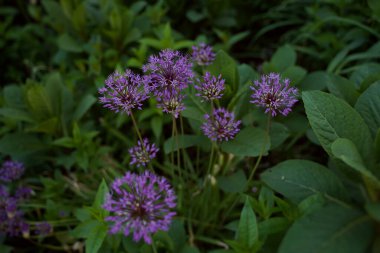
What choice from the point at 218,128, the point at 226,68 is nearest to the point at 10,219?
the point at 218,128

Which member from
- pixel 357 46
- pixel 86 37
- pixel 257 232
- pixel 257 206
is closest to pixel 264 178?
pixel 257 206

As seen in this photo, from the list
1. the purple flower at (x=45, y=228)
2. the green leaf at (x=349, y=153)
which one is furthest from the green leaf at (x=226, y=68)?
the purple flower at (x=45, y=228)

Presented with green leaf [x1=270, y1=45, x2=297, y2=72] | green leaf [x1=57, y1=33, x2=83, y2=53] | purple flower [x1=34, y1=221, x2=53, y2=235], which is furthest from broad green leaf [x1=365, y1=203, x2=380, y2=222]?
green leaf [x1=57, y1=33, x2=83, y2=53]

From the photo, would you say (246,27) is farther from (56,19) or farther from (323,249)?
(323,249)

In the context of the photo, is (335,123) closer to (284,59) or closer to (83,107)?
(284,59)

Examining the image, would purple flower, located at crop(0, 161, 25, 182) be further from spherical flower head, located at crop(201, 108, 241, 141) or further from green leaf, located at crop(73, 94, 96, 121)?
spherical flower head, located at crop(201, 108, 241, 141)

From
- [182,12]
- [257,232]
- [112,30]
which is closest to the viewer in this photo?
[257,232]
